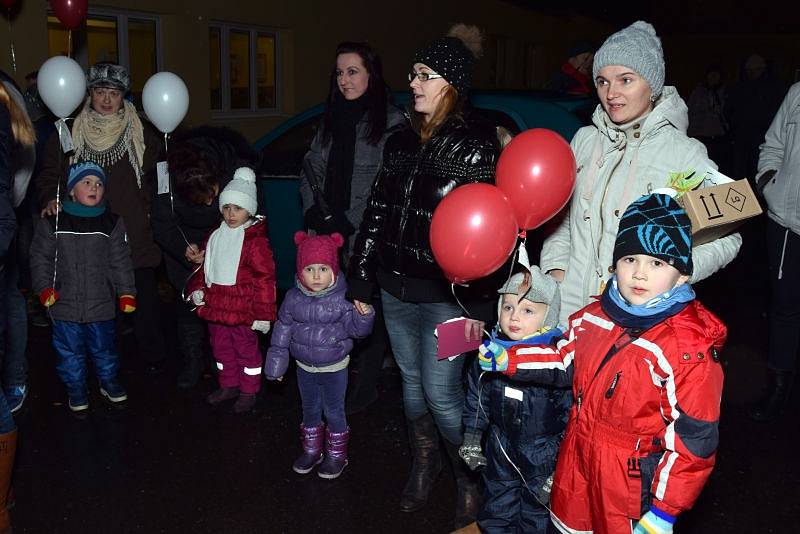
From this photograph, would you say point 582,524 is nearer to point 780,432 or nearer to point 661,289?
point 661,289

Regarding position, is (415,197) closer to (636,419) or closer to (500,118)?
(636,419)

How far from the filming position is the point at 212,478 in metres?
4.04

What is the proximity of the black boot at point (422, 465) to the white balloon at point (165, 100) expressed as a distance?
101 inches

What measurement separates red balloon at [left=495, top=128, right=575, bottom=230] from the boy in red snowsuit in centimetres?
27

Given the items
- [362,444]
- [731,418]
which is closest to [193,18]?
[362,444]

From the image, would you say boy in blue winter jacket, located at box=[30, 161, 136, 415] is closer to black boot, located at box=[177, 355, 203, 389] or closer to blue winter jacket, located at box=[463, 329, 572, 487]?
black boot, located at box=[177, 355, 203, 389]

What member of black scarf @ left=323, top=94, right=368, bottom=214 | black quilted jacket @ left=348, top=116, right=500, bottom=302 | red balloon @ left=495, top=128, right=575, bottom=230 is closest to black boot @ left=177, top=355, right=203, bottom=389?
black scarf @ left=323, top=94, right=368, bottom=214

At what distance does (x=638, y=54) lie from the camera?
2684mm

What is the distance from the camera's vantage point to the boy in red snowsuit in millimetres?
2371

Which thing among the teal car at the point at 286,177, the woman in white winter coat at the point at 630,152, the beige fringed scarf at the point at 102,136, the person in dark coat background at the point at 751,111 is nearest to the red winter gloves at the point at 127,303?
the beige fringed scarf at the point at 102,136

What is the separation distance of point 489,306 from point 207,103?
8.22 m

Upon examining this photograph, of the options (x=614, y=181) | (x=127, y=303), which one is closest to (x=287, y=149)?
(x=127, y=303)

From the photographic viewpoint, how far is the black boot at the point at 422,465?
3.68m

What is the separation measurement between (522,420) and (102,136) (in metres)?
3.41
